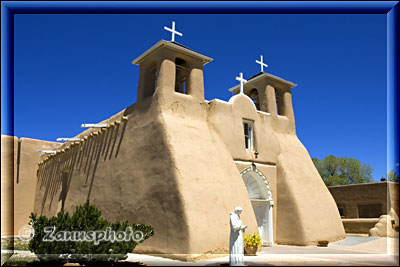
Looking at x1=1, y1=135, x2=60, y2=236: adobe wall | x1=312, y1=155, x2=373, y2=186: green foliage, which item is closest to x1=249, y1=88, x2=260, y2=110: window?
x1=1, y1=135, x2=60, y2=236: adobe wall

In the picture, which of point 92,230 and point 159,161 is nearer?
point 92,230

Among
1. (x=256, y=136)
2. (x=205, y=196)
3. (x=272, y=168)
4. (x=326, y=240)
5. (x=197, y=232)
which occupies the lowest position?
(x=326, y=240)

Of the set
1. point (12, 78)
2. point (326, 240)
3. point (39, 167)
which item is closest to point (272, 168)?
point (326, 240)

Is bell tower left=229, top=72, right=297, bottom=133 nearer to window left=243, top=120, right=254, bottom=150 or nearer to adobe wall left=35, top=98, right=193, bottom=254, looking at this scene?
window left=243, top=120, right=254, bottom=150

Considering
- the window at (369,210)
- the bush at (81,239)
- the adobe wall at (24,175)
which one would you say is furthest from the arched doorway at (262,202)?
the adobe wall at (24,175)

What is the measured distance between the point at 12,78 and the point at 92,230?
3819mm

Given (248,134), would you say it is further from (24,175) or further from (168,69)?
(24,175)

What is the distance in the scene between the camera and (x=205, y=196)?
10.8 metres

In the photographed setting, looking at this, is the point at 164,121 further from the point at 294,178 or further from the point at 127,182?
the point at 294,178

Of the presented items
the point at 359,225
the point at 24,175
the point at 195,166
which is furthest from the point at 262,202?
the point at 24,175

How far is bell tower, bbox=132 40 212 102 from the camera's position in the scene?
41.7ft

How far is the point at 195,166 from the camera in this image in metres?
11.2

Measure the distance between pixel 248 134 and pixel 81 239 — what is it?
905 centimetres

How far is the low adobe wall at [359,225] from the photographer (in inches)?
705
